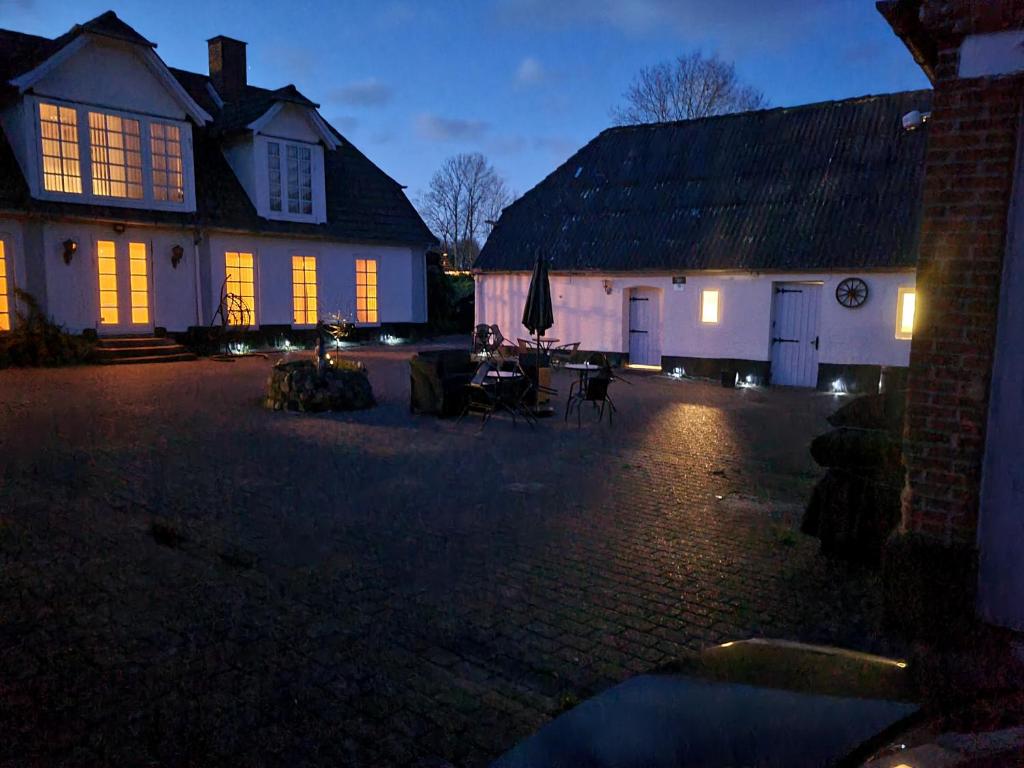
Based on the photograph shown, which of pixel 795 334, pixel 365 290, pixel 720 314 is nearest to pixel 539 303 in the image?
pixel 720 314

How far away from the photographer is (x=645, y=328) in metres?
18.3

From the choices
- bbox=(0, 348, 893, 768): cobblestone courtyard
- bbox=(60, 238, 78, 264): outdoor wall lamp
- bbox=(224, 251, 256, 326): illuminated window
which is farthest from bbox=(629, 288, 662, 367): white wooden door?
bbox=(60, 238, 78, 264): outdoor wall lamp

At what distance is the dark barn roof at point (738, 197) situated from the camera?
592 inches

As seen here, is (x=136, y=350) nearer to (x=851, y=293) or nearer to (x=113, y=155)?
(x=113, y=155)

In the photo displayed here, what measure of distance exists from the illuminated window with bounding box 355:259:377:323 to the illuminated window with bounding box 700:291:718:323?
35.7 ft

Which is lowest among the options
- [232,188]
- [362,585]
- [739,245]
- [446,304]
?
[362,585]

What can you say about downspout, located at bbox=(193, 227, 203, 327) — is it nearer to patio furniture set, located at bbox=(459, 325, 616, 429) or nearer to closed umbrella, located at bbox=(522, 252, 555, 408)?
patio furniture set, located at bbox=(459, 325, 616, 429)

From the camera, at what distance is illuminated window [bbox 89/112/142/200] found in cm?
1708

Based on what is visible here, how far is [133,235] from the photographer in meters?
17.6

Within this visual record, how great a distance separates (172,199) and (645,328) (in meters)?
12.2

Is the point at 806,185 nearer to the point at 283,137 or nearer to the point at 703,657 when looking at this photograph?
the point at 283,137

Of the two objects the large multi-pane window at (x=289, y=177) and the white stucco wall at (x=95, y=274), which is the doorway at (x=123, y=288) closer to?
the white stucco wall at (x=95, y=274)

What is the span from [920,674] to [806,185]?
1569cm

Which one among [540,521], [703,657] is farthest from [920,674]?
[540,521]
